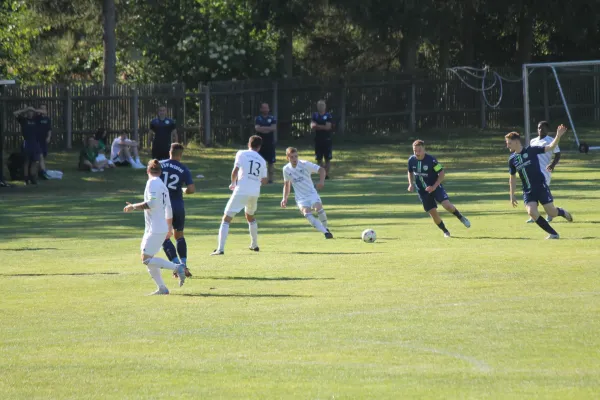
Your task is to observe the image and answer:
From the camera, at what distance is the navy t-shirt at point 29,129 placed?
32.4m

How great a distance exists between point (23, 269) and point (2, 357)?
6.81 metres

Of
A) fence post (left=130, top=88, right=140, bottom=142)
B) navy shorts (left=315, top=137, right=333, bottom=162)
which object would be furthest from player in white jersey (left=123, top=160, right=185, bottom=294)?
fence post (left=130, top=88, right=140, bottom=142)

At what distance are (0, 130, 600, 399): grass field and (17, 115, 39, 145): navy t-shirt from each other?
7.54 metres

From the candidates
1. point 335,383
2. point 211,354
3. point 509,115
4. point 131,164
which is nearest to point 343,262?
point 211,354

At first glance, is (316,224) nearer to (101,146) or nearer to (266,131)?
(266,131)

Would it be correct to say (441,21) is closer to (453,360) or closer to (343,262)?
(343,262)

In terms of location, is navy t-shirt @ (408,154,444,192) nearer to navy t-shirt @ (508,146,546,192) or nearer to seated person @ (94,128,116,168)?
navy t-shirt @ (508,146,546,192)

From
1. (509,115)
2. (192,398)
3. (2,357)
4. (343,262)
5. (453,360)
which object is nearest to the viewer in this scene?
(192,398)

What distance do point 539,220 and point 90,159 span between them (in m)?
19.2

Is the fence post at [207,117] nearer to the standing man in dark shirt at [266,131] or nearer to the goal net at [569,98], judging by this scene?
the standing man in dark shirt at [266,131]

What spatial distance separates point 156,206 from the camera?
1448 centimetres

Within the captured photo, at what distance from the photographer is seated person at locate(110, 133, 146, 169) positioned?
3650 cm

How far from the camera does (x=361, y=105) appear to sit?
48.1 meters

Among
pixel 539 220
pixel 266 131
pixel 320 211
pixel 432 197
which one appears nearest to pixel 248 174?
pixel 320 211
